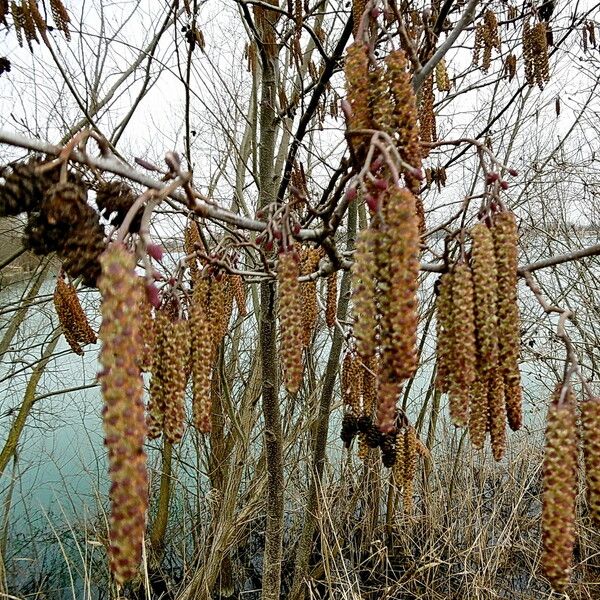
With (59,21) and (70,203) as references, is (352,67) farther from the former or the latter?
(59,21)

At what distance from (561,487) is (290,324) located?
1.71 ft

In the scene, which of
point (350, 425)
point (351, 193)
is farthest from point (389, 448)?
point (351, 193)

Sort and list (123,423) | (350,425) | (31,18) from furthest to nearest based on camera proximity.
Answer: (31,18) → (350,425) → (123,423)

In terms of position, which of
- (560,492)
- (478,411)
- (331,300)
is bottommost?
(560,492)

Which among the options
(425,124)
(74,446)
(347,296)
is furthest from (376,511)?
(74,446)

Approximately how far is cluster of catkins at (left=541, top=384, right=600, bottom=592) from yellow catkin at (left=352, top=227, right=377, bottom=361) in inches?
16.1

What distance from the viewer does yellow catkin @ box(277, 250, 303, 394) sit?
913 mm

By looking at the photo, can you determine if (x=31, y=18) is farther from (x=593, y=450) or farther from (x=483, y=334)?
(x=593, y=450)

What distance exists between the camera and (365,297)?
71 centimetres

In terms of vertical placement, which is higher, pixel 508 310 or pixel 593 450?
pixel 508 310

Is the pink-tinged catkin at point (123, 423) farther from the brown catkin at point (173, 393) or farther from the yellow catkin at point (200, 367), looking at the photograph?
the yellow catkin at point (200, 367)

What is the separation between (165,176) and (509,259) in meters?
0.60

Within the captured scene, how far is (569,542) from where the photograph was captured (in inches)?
35.8

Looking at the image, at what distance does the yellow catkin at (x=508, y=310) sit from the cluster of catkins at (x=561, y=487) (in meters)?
0.08
